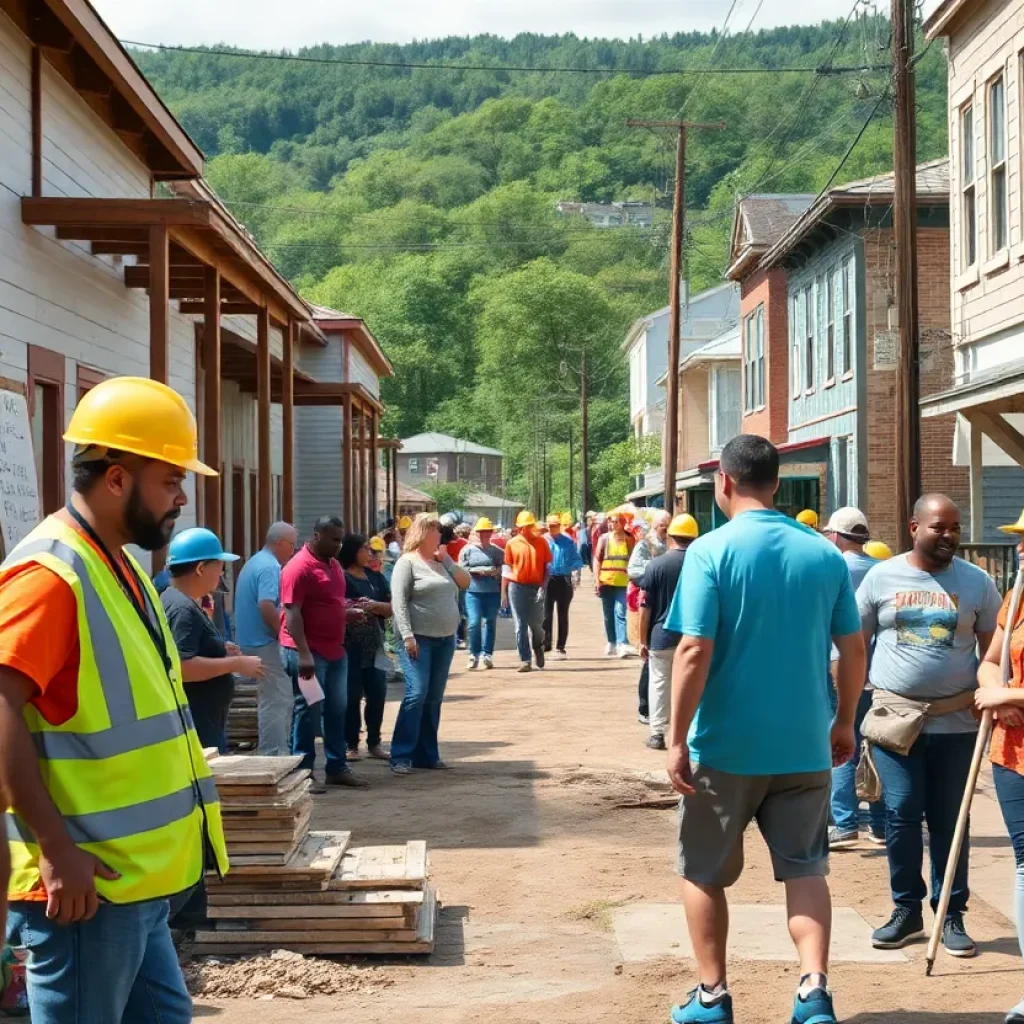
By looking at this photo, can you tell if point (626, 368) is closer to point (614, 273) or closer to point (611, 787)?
point (614, 273)

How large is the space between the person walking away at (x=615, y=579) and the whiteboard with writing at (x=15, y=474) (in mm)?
12026

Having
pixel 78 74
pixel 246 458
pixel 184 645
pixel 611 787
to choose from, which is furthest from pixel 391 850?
pixel 246 458

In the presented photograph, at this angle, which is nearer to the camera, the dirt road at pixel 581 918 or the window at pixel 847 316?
the dirt road at pixel 581 918

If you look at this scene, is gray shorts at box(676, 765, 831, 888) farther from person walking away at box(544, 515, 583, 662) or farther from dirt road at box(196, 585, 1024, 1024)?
person walking away at box(544, 515, 583, 662)

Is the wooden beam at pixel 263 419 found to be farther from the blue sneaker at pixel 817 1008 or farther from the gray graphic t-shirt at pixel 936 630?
the blue sneaker at pixel 817 1008

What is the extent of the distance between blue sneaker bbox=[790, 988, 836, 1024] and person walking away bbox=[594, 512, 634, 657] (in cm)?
1582

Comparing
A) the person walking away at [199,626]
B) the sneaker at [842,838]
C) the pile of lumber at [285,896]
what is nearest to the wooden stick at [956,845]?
the pile of lumber at [285,896]

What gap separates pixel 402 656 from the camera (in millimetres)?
13039

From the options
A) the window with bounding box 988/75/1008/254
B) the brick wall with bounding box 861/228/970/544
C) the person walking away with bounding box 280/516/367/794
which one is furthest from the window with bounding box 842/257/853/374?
the person walking away with bounding box 280/516/367/794

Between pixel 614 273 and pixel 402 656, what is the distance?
109 metres

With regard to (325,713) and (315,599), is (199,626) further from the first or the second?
(325,713)

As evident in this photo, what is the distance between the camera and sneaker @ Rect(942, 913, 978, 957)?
23.4 feet

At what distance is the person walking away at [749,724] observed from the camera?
19.1 feet

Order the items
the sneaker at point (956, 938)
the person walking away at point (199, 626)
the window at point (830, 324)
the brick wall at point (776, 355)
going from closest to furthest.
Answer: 1. the sneaker at point (956, 938)
2. the person walking away at point (199, 626)
3. the window at point (830, 324)
4. the brick wall at point (776, 355)
